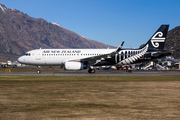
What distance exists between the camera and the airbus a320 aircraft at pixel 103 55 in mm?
44219

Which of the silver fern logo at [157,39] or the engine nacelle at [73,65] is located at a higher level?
the silver fern logo at [157,39]

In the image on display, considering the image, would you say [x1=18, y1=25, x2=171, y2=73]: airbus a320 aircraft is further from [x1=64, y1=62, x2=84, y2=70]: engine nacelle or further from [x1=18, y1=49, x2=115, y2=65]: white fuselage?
[x1=64, y1=62, x2=84, y2=70]: engine nacelle

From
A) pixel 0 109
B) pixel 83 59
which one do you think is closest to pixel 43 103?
pixel 0 109

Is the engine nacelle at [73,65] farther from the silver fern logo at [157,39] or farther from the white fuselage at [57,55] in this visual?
the silver fern logo at [157,39]

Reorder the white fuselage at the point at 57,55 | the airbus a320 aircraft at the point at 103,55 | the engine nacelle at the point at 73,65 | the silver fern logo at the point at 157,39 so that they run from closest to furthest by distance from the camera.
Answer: the engine nacelle at the point at 73,65, the airbus a320 aircraft at the point at 103,55, the white fuselage at the point at 57,55, the silver fern logo at the point at 157,39

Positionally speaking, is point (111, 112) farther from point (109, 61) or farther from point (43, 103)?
point (109, 61)

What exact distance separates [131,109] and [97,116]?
213cm

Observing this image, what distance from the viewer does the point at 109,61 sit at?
1750 inches

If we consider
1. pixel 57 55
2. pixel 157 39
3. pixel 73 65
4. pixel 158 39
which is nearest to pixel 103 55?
pixel 73 65

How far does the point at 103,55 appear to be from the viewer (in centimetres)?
4334

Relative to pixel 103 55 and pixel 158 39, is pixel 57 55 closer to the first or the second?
pixel 103 55

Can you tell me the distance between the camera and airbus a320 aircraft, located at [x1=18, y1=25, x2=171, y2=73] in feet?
145

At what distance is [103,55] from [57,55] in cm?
881

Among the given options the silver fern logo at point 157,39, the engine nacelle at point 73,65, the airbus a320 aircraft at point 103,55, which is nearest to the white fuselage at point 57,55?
the airbus a320 aircraft at point 103,55
